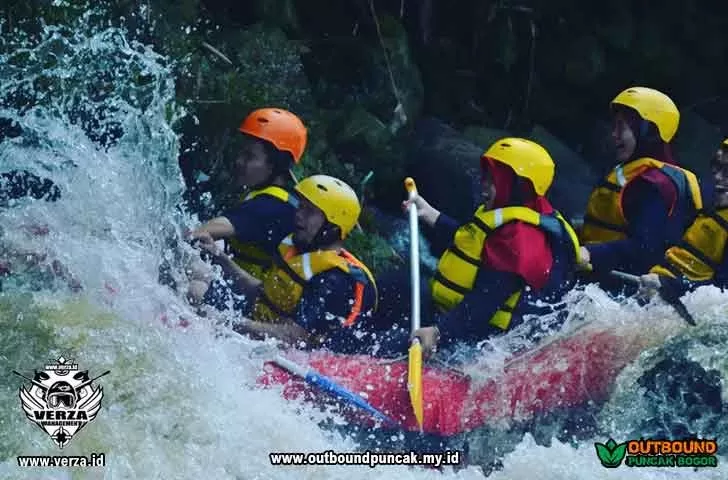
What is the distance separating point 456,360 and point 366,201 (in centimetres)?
73

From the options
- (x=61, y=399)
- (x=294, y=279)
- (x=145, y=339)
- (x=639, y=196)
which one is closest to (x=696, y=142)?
(x=639, y=196)

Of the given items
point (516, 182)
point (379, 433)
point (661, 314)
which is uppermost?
point (516, 182)

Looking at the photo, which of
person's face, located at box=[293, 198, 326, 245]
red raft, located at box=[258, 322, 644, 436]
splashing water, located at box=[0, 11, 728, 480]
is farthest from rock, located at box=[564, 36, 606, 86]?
person's face, located at box=[293, 198, 326, 245]

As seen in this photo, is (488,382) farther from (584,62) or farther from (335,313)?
(584,62)

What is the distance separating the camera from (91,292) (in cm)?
434

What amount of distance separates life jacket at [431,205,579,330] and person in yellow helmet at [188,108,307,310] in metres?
0.52

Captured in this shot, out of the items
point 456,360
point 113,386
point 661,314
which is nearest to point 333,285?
point 456,360

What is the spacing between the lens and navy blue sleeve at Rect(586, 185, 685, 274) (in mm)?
4430

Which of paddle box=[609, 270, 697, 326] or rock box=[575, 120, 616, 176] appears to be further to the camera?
rock box=[575, 120, 616, 176]

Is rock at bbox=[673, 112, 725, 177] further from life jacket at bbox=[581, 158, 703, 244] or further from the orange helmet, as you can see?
the orange helmet

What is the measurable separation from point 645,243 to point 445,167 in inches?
29.0

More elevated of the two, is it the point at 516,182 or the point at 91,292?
the point at 516,182

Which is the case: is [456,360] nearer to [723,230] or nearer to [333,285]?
[333,285]

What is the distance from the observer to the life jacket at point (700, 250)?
4379 mm
